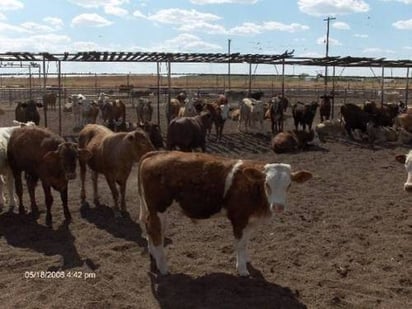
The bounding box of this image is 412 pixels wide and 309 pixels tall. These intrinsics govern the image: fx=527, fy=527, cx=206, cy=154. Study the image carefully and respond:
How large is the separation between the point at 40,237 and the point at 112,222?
122 centimetres

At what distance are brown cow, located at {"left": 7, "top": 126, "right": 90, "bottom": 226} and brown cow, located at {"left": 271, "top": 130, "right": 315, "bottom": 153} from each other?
8809 millimetres

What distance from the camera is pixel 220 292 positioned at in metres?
5.71

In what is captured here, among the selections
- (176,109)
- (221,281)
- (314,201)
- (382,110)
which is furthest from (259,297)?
(176,109)

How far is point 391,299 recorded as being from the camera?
5570 millimetres

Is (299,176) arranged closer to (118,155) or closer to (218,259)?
(218,259)

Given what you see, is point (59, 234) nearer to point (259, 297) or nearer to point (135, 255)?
point (135, 255)

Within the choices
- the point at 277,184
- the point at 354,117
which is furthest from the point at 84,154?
the point at 354,117

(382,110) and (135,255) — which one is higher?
(382,110)

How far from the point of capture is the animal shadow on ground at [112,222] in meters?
7.85

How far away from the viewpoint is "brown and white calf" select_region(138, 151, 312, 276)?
6.05 m

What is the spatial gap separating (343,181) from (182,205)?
666 centimetres

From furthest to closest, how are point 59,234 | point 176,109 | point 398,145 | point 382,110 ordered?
point 176,109 < point 382,110 < point 398,145 < point 59,234

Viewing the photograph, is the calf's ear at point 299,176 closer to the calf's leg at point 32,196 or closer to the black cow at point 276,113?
the calf's leg at point 32,196
